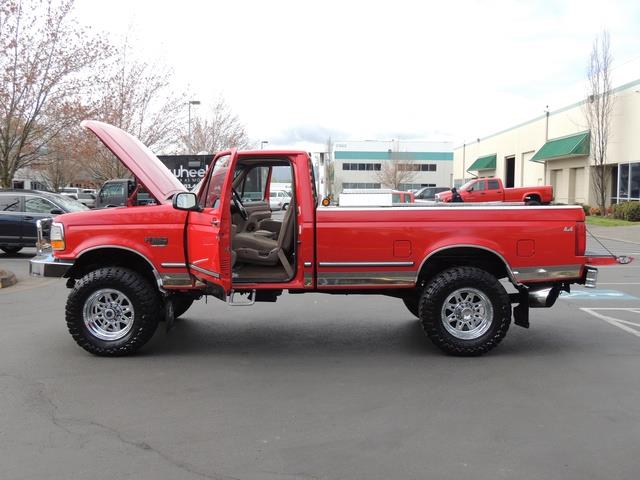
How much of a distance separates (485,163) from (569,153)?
19822mm

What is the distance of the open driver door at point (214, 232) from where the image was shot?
18.9 feet

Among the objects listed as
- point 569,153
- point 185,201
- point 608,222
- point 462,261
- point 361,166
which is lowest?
point 608,222

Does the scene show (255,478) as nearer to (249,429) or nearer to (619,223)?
(249,429)

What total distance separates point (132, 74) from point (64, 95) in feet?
29.7

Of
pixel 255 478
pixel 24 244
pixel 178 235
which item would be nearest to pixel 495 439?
pixel 255 478

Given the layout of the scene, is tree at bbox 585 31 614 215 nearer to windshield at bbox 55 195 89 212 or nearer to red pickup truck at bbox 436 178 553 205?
red pickup truck at bbox 436 178 553 205

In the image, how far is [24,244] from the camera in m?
15.6

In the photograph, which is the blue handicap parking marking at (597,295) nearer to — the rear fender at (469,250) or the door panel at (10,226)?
the rear fender at (469,250)

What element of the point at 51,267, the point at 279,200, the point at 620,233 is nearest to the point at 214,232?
the point at 279,200

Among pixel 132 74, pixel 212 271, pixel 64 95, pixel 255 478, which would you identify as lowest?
pixel 255 478

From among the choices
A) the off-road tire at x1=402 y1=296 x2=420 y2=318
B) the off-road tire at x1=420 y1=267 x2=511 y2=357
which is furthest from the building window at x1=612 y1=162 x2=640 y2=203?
the off-road tire at x1=420 y1=267 x2=511 y2=357

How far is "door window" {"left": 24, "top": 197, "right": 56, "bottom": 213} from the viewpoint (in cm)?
1566

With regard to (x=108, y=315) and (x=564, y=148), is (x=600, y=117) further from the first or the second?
(x=108, y=315)

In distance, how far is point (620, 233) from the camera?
2319 centimetres
